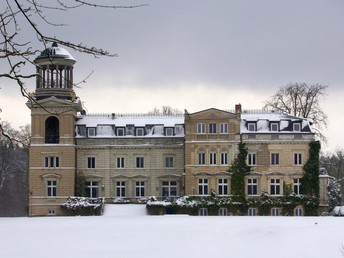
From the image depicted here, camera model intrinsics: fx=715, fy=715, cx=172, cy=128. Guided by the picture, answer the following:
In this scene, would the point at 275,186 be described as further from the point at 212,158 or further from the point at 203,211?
the point at 203,211

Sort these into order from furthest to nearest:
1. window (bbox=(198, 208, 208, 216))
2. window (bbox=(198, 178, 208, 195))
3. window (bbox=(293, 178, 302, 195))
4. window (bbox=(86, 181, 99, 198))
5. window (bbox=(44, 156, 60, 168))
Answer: window (bbox=(86, 181, 99, 198)) → window (bbox=(44, 156, 60, 168)) → window (bbox=(198, 178, 208, 195)) → window (bbox=(293, 178, 302, 195)) → window (bbox=(198, 208, 208, 216))

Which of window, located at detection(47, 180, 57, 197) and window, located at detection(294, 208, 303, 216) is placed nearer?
window, located at detection(294, 208, 303, 216)

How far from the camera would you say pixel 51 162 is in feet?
177

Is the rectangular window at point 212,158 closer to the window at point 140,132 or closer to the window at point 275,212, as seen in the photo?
the window at point 275,212

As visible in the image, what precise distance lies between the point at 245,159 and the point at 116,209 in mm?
10254

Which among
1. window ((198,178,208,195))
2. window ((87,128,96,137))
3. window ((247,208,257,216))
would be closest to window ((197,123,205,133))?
window ((198,178,208,195))

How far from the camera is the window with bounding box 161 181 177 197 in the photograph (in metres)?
55.7

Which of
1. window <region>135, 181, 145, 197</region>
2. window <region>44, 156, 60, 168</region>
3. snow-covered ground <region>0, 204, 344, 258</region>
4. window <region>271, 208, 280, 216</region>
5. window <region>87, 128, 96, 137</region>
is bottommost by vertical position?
snow-covered ground <region>0, 204, 344, 258</region>

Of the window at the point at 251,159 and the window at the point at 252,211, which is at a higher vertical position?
the window at the point at 251,159

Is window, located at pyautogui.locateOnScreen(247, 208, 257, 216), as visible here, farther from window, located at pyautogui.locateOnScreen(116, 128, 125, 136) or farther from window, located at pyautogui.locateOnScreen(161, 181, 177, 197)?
window, located at pyautogui.locateOnScreen(116, 128, 125, 136)

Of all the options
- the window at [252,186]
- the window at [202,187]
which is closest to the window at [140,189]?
the window at [202,187]

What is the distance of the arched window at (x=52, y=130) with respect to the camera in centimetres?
5496

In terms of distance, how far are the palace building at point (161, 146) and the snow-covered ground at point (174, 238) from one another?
41.0ft

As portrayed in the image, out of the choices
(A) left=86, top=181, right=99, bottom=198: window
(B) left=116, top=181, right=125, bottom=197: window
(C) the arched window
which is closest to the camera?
(C) the arched window
